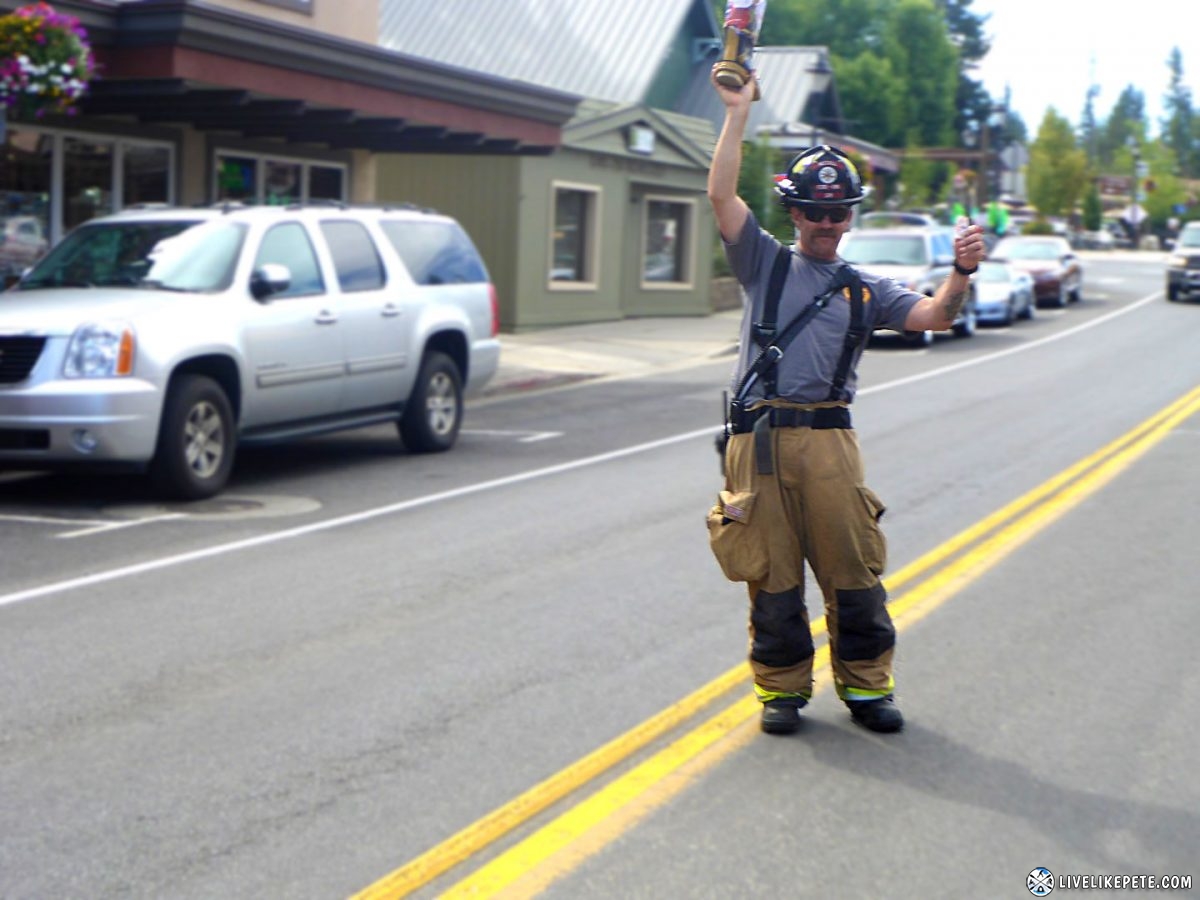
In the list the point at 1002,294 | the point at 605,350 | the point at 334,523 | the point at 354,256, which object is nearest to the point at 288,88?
the point at 354,256

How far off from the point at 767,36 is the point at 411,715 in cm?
6533

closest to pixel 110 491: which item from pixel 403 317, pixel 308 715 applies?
pixel 403 317

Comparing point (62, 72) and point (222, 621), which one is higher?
point (62, 72)

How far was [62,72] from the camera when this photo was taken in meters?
12.7

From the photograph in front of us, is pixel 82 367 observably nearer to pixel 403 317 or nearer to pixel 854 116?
pixel 403 317

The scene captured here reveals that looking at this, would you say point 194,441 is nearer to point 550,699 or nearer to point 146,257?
point 146,257

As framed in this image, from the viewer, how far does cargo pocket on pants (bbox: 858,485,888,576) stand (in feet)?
17.5

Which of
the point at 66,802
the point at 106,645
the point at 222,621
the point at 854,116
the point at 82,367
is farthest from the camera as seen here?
the point at 854,116

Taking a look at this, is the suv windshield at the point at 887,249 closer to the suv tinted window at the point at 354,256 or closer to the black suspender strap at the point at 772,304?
the suv tinted window at the point at 354,256

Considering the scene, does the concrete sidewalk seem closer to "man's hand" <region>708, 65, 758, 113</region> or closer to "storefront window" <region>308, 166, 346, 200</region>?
"storefront window" <region>308, 166, 346, 200</region>

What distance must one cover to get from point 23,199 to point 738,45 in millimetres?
12142

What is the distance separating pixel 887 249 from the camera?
1048 inches

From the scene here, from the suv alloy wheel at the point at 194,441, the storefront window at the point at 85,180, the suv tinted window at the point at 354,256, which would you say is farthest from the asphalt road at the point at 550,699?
the storefront window at the point at 85,180

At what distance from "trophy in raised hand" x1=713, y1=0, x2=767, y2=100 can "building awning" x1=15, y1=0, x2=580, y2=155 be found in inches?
390
